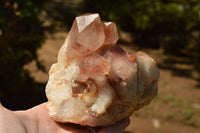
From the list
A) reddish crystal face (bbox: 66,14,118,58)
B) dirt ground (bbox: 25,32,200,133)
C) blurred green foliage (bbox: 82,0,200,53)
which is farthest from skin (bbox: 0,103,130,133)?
blurred green foliage (bbox: 82,0,200,53)

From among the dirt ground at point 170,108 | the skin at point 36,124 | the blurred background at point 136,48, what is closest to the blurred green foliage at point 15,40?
the blurred background at point 136,48

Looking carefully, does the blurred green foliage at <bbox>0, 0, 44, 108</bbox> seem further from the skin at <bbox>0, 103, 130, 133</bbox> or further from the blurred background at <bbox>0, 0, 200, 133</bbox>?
the skin at <bbox>0, 103, 130, 133</bbox>

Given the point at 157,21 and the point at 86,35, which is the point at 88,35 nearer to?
the point at 86,35

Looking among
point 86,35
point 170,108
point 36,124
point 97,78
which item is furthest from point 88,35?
point 170,108

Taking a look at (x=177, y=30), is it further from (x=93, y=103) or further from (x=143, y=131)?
(x=93, y=103)

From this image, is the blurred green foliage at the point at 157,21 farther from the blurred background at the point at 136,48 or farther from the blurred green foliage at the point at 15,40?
the blurred green foliage at the point at 15,40

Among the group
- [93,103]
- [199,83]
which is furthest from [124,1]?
[93,103]
